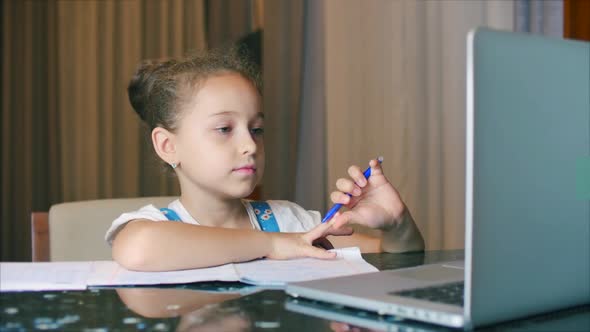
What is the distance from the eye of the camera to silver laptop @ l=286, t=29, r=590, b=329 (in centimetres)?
51

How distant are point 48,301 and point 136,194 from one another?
303 centimetres

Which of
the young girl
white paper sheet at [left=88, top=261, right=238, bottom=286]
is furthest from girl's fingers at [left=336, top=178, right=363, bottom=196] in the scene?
white paper sheet at [left=88, top=261, right=238, bottom=286]

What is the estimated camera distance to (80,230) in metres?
1.37

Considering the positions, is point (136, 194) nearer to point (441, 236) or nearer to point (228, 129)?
point (441, 236)

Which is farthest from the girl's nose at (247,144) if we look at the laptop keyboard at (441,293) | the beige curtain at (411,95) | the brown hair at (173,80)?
the beige curtain at (411,95)

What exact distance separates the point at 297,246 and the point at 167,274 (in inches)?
7.8

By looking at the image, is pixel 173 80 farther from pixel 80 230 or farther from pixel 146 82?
pixel 80 230

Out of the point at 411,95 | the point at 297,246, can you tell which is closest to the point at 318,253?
the point at 297,246

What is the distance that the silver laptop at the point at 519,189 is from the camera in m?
0.51

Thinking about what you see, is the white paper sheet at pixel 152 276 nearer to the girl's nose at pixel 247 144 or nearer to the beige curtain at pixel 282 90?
the girl's nose at pixel 247 144

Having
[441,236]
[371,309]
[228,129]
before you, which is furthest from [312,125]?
[371,309]

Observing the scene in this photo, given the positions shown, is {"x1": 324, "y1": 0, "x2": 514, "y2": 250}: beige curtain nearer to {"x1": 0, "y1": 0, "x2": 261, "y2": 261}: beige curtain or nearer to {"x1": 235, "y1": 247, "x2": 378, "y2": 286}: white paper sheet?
{"x1": 235, "y1": 247, "x2": 378, "y2": 286}: white paper sheet

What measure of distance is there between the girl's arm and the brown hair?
387 mm

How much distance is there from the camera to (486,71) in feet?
1.69
